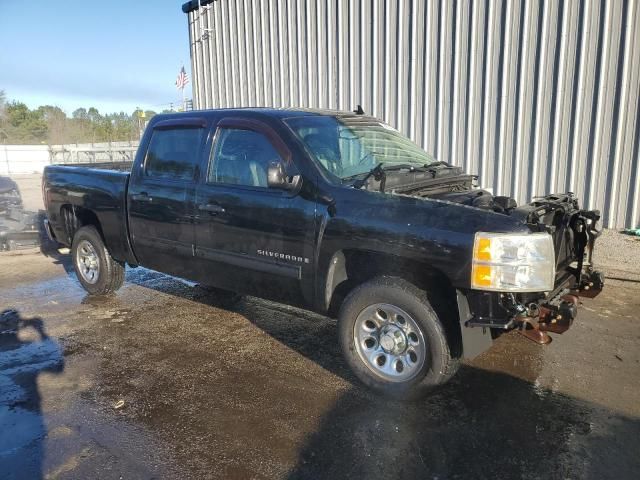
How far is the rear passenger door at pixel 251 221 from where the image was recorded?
3.84m

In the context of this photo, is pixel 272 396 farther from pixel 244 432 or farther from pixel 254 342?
pixel 254 342

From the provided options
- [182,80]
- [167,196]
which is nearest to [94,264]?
[167,196]

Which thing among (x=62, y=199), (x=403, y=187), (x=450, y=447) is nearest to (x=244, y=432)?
(x=450, y=447)

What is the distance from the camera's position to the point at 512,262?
9.89 feet

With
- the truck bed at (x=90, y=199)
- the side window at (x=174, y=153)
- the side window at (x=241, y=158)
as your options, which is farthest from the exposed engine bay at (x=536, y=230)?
the truck bed at (x=90, y=199)

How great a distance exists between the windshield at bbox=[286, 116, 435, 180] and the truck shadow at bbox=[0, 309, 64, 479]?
2591 millimetres

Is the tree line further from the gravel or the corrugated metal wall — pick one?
the gravel

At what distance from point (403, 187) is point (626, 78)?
554 centimetres

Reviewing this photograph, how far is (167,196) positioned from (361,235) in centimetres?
211

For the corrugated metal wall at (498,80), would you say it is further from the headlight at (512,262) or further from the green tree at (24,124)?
the green tree at (24,124)

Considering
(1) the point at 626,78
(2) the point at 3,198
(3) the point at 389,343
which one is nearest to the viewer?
(3) the point at 389,343

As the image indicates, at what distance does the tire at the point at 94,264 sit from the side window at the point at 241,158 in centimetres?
214

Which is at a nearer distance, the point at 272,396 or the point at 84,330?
the point at 272,396

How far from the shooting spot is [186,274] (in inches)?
189
